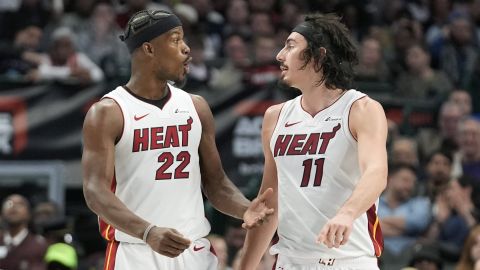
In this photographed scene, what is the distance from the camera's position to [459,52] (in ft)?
51.6

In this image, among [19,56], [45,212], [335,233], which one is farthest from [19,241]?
[335,233]

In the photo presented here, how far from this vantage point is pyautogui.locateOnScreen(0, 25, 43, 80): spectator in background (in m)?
13.6

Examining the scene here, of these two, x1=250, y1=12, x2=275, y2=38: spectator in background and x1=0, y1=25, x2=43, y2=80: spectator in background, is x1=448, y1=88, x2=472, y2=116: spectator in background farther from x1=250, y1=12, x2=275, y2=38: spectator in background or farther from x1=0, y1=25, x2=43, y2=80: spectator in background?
x1=0, y1=25, x2=43, y2=80: spectator in background

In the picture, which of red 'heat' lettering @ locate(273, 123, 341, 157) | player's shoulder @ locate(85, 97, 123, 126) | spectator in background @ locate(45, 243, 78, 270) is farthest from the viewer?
spectator in background @ locate(45, 243, 78, 270)

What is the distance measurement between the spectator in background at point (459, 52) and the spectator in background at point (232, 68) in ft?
9.08

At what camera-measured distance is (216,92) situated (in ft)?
40.8

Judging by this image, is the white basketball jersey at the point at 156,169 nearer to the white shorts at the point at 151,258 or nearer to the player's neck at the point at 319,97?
the white shorts at the point at 151,258

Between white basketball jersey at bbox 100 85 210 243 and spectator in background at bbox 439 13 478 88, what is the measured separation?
8621 mm

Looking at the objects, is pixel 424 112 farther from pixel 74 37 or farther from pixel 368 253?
pixel 368 253

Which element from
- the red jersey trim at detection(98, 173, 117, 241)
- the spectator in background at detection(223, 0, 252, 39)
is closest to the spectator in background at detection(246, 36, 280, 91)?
the spectator in background at detection(223, 0, 252, 39)

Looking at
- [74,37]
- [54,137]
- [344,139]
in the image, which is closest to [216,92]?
[54,137]

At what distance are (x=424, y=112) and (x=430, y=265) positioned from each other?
138 inches

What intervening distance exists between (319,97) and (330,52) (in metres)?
0.28

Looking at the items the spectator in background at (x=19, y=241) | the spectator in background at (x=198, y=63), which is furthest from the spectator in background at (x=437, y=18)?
the spectator in background at (x=19, y=241)
